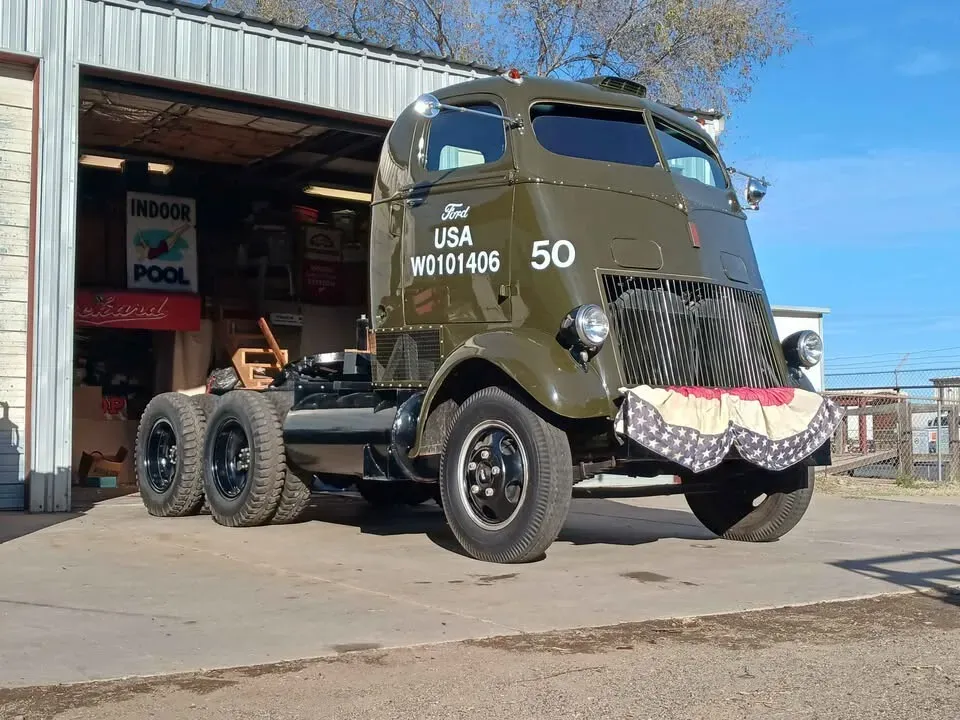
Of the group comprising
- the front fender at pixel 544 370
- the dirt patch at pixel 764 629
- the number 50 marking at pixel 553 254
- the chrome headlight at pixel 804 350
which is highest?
the number 50 marking at pixel 553 254

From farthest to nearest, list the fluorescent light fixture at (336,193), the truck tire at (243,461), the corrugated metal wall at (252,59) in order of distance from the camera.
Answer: the fluorescent light fixture at (336,193) < the corrugated metal wall at (252,59) < the truck tire at (243,461)

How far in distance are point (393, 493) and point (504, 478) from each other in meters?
4.13

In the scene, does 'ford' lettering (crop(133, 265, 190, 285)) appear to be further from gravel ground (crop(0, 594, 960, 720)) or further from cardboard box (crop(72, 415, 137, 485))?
gravel ground (crop(0, 594, 960, 720))

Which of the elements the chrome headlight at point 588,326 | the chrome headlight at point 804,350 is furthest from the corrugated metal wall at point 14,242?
the chrome headlight at point 804,350

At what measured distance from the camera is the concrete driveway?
5.20 m

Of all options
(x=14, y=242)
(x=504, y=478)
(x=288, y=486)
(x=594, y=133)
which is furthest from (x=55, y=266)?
(x=504, y=478)

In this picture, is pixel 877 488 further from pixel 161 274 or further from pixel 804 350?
pixel 161 274

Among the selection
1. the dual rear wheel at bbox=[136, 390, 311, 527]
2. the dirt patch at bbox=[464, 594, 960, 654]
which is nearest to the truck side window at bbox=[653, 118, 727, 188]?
the dirt patch at bbox=[464, 594, 960, 654]

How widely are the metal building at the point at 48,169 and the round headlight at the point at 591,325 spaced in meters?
6.08

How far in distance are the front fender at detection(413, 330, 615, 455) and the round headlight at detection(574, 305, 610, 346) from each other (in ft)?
0.72

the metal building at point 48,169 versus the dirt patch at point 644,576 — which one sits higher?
the metal building at point 48,169

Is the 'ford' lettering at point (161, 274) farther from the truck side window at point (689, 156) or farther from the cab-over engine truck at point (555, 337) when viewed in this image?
the truck side window at point (689, 156)

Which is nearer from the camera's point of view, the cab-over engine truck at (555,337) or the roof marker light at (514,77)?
the cab-over engine truck at (555,337)

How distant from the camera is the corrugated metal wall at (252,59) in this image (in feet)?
37.9
